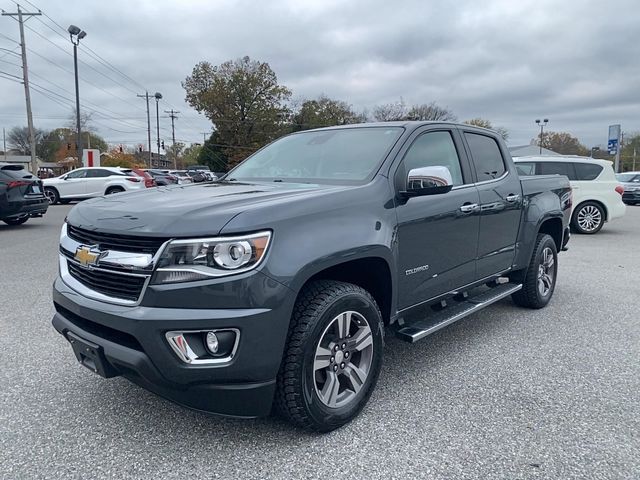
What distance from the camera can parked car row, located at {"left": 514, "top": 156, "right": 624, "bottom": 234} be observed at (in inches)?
457

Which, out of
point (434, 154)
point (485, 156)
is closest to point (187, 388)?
point (434, 154)

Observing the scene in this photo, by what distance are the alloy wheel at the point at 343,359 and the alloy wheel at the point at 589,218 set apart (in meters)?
11.0

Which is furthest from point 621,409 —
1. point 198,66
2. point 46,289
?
point 198,66

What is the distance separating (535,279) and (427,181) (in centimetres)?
258

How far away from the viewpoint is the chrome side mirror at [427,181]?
3070 mm

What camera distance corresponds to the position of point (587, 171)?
463 inches

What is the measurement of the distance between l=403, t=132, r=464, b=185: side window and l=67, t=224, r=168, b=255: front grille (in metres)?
1.78

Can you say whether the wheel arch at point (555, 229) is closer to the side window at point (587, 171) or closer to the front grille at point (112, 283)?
the front grille at point (112, 283)

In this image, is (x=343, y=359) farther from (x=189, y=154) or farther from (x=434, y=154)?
(x=189, y=154)

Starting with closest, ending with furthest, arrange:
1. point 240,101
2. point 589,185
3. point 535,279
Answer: point 535,279 → point 589,185 → point 240,101

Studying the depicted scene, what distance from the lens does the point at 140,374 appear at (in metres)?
2.33

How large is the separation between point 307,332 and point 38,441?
160cm

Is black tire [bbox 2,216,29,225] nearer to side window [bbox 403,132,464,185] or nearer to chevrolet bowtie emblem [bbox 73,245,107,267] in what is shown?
chevrolet bowtie emblem [bbox 73,245,107,267]

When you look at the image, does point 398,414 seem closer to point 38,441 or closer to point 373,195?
point 373,195
